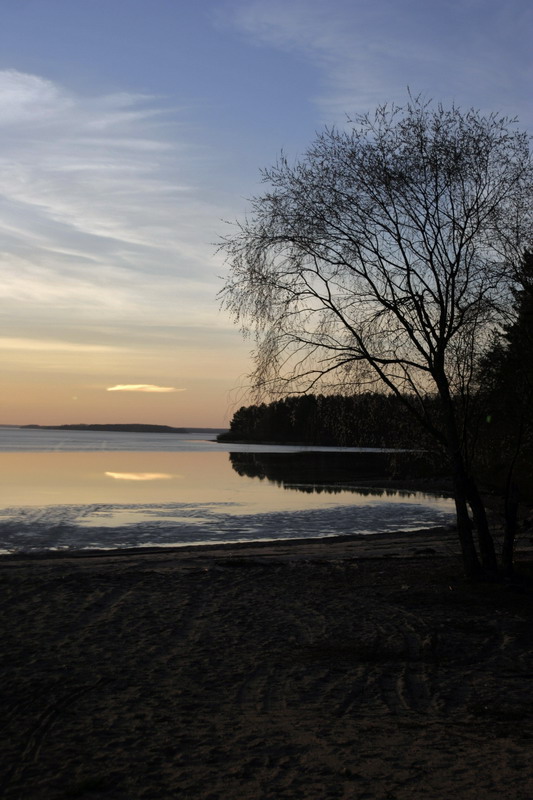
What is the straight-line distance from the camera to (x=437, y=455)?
48.5 ft

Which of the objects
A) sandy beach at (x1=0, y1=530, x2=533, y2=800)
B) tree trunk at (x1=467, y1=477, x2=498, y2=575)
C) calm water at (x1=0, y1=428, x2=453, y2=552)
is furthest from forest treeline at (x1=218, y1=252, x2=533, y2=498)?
calm water at (x1=0, y1=428, x2=453, y2=552)

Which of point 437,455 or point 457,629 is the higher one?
point 437,455

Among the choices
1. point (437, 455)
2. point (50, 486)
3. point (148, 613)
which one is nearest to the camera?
point (148, 613)

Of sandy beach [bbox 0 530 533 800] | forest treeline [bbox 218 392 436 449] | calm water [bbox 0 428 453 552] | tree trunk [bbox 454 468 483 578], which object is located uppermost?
forest treeline [bbox 218 392 436 449]

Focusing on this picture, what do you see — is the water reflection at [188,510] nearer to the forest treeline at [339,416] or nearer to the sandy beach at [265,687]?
the sandy beach at [265,687]

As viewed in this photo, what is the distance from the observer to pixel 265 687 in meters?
8.31

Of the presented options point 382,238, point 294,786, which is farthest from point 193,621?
point 382,238

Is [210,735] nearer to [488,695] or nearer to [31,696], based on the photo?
[31,696]

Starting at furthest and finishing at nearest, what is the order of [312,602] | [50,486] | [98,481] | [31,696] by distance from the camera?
[98,481], [50,486], [312,602], [31,696]

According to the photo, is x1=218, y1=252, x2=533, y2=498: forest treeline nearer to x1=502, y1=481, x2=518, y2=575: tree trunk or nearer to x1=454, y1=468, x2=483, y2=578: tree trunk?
x1=502, y1=481, x2=518, y2=575: tree trunk

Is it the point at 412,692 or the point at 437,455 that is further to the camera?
the point at 437,455

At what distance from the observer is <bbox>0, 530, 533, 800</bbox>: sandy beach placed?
5.88 metres

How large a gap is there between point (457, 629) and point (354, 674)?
119 inches

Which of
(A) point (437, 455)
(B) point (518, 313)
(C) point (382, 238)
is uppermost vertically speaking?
(C) point (382, 238)
